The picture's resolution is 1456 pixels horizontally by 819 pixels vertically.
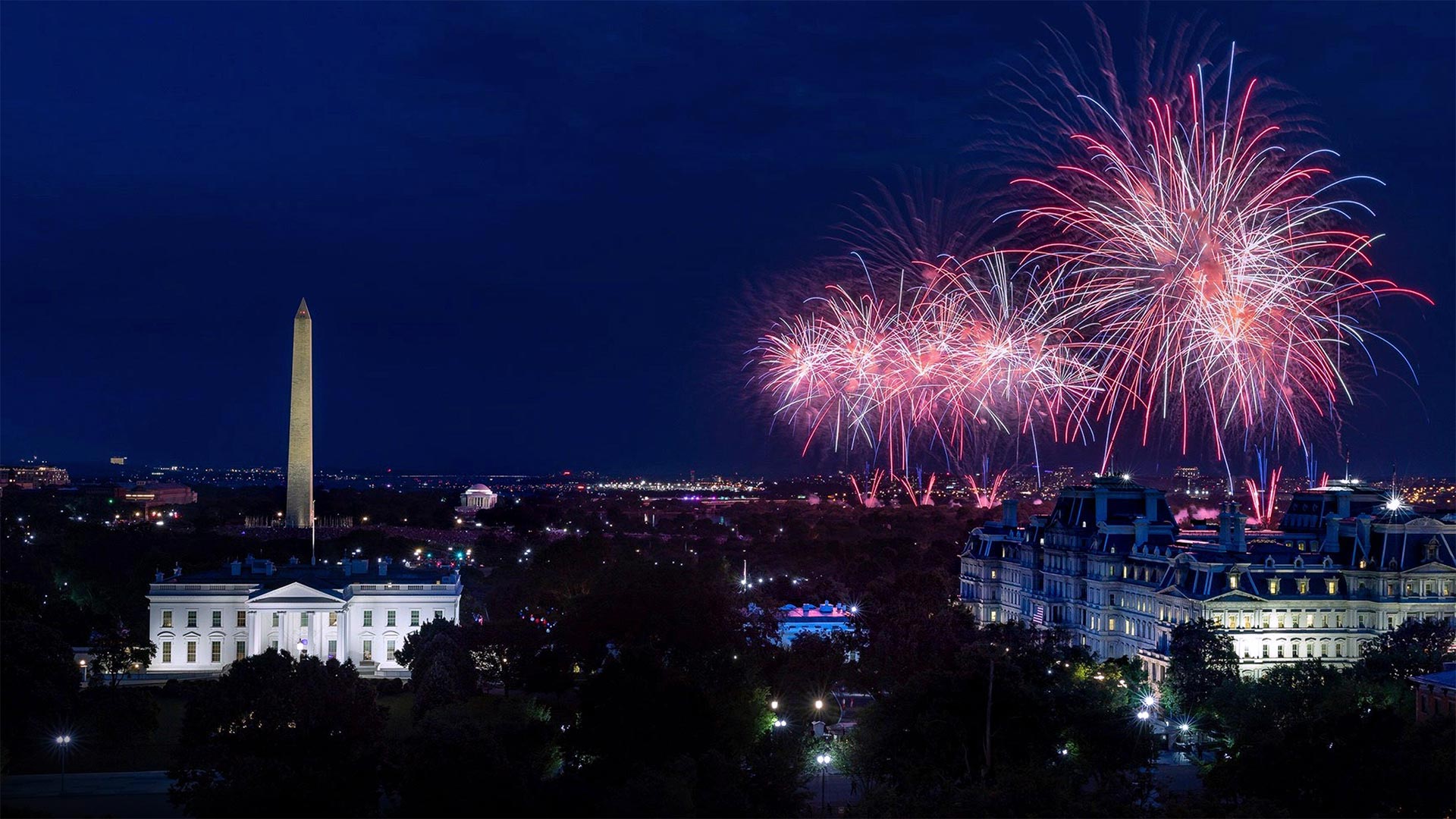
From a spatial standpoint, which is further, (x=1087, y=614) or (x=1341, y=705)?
(x=1087, y=614)

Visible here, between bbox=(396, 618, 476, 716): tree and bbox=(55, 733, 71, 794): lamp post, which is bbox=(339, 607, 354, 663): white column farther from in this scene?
bbox=(55, 733, 71, 794): lamp post

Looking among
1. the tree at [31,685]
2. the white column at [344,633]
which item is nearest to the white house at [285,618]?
the white column at [344,633]

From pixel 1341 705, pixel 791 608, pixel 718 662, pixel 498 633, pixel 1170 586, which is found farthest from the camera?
pixel 791 608

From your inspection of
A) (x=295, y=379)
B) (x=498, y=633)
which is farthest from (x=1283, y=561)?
(x=295, y=379)

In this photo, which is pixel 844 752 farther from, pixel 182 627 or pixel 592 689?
pixel 182 627

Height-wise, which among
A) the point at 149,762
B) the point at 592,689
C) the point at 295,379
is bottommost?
the point at 149,762
